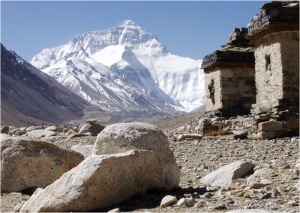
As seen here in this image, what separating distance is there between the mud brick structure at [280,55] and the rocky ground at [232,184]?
4.95 ft

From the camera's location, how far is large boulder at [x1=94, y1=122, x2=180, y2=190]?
6.86 m

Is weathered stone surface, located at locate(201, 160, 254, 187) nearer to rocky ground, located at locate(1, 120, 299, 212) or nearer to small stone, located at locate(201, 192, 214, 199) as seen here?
rocky ground, located at locate(1, 120, 299, 212)

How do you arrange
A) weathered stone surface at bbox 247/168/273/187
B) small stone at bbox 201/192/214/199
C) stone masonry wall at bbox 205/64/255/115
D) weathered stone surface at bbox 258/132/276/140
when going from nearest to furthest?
small stone at bbox 201/192/214/199
weathered stone surface at bbox 247/168/273/187
weathered stone surface at bbox 258/132/276/140
stone masonry wall at bbox 205/64/255/115

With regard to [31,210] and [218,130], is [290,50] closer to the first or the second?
[218,130]

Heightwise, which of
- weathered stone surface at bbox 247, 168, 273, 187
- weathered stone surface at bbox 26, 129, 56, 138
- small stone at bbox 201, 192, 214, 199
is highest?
weathered stone surface at bbox 26, 129, 56, 138

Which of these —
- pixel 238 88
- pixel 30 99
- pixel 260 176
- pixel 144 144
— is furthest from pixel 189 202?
pixel 30 99

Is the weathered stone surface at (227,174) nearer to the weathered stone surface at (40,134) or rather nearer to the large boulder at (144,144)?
the large boulder at (144,144)

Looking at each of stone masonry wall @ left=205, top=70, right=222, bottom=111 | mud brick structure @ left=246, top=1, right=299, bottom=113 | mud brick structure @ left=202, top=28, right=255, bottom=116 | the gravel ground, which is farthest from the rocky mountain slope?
the gravel ground

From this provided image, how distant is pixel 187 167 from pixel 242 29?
10595mm

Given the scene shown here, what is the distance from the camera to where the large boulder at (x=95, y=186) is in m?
5.80

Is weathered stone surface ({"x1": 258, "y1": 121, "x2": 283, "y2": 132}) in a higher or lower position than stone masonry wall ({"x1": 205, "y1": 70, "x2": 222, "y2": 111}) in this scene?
lower

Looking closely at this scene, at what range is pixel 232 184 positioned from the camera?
7066mm

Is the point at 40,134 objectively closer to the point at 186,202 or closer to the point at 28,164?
the point at 28,164

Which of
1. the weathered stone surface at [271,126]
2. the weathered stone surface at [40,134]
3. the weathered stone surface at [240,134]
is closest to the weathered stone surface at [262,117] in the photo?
the weathered stone surface at [271,126]
